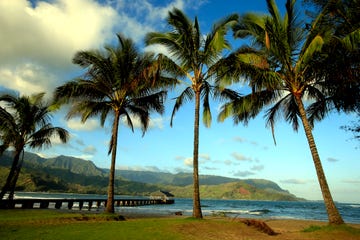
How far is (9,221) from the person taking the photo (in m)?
11.1

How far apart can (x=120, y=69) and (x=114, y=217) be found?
9536 mm

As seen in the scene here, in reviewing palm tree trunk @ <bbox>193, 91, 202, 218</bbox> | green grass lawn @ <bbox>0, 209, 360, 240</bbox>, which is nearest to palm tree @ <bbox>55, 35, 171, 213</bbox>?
palm tree trunk @ <bbox>193, 91, 202, 218</bbox>

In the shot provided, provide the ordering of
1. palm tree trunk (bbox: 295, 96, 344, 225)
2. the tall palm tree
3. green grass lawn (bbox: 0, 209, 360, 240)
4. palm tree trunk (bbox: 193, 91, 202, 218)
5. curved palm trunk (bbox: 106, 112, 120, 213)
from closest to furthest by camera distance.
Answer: green grass lawn (bbox: 0, 209, 360, 240), the tall palm tree, palm tree trunk (bbox: 295, 96, 344, 225), palm tree trunk (bbox: 193, 91, 202, 218), curved palm trunk (bbox: 106, 112, 120, 213)

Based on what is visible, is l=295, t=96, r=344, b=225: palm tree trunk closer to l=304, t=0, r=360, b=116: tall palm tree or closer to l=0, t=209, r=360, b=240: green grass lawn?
l=0, t=209, r=360, b=240: green grass lawn

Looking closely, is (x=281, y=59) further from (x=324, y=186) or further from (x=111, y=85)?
(x=111, y=85)

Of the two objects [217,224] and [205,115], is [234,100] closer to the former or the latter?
[205,115]

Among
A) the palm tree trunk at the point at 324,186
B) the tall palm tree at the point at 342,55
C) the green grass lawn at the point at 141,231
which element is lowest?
the green grass lawn at the point at 141,231

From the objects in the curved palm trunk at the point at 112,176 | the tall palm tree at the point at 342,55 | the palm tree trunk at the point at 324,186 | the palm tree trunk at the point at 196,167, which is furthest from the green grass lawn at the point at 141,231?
the tall palm tree at the point at 342,55

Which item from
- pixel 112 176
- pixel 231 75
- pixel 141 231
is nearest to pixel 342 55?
pixel 231 75

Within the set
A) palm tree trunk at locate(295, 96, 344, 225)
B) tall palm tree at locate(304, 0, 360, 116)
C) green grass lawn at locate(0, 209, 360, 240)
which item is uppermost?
tall palm tree at locate(304, 0, 360, 116)

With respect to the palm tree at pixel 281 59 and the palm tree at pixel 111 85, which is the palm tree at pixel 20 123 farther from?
the palm tree at pixel 281 59

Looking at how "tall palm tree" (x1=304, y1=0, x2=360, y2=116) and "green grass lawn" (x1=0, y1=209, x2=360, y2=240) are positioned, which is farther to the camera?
"tall palm tree" (x1=304, y1=0, x2=360, y2=116)

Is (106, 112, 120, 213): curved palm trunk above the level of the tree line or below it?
below

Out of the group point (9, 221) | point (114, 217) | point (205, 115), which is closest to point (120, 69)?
point (205, 115)
